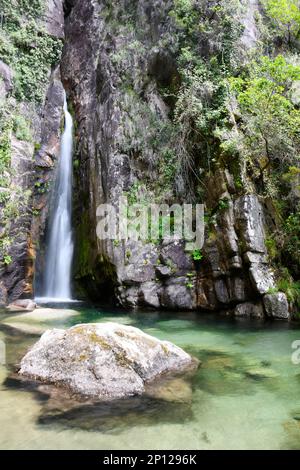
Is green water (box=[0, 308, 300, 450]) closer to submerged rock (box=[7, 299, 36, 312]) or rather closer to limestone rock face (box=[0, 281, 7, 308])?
submerged rock (box=[7, 299, 36, 312])

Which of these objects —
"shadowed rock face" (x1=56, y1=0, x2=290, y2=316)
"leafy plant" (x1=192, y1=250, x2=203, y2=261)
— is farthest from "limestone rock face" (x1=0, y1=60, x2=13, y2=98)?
"leafy plant" (x1=192, y1=250, x2=203, y2=261)

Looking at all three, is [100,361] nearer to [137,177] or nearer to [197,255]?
[197,255]

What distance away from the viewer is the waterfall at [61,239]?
1503 centimetres

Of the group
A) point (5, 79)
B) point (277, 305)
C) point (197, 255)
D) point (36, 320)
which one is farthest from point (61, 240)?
point (277, 305)

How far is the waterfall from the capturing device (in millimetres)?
15031

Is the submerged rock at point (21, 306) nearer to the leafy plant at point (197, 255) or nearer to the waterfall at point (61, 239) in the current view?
the waterfall at point (61, 239)

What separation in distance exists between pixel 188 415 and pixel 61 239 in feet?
39.9

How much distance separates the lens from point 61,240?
15.2 m

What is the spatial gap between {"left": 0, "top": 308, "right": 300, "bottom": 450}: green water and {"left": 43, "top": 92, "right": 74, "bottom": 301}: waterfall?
910 cm

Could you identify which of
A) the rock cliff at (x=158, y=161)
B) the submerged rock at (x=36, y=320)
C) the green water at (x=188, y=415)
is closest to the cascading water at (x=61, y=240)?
the rock cliff at (x=158, y=161)

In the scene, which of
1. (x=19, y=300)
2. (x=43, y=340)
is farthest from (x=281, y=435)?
(x=19, y=300)

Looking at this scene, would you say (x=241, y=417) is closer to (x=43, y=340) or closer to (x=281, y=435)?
(x=281, y=435)

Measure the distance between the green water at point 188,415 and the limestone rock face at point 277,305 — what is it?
361 centimetres
